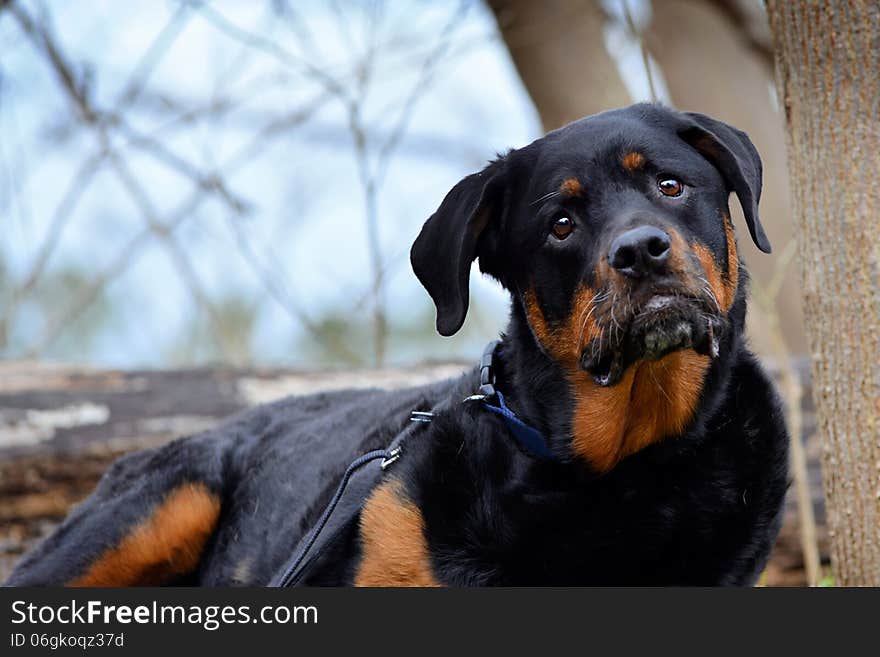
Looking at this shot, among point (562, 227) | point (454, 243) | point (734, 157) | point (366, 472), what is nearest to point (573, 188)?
point (562, 227)

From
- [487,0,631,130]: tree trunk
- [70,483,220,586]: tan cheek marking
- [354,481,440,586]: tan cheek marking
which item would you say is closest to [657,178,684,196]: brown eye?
[354,481,440,586]: tan cheek marking

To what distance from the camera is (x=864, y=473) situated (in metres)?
3.37

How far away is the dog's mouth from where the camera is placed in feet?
9.42

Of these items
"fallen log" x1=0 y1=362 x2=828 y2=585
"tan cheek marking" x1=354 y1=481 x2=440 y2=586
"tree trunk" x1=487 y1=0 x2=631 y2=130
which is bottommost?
"tan cheek marking" x1=354 y1=481 x2=440 y2=586

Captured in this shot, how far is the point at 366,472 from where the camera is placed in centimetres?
359

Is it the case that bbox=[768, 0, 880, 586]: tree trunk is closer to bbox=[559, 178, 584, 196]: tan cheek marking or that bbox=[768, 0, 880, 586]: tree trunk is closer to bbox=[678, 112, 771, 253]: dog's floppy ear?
bbox=[678, 112, 771, 253]: dog's floppy ear

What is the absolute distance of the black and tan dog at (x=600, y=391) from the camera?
3.01 m

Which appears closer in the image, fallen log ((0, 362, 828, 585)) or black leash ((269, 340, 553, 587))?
black leash ((269, 340, 553, 587))

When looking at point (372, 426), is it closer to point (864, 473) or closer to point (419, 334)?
point (864, 473)

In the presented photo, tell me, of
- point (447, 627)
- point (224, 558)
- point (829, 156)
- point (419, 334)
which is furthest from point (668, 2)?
point (447, 627)

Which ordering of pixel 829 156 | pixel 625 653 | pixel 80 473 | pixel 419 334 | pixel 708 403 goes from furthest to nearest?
pixel 419 334, pixel 80 473, pixel 829 156, pixel 708 403, pixel 625 653

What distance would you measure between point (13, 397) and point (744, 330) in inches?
162

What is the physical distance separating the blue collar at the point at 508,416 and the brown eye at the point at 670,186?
2.55 feet

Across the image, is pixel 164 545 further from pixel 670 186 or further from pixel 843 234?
pixel 843 234
